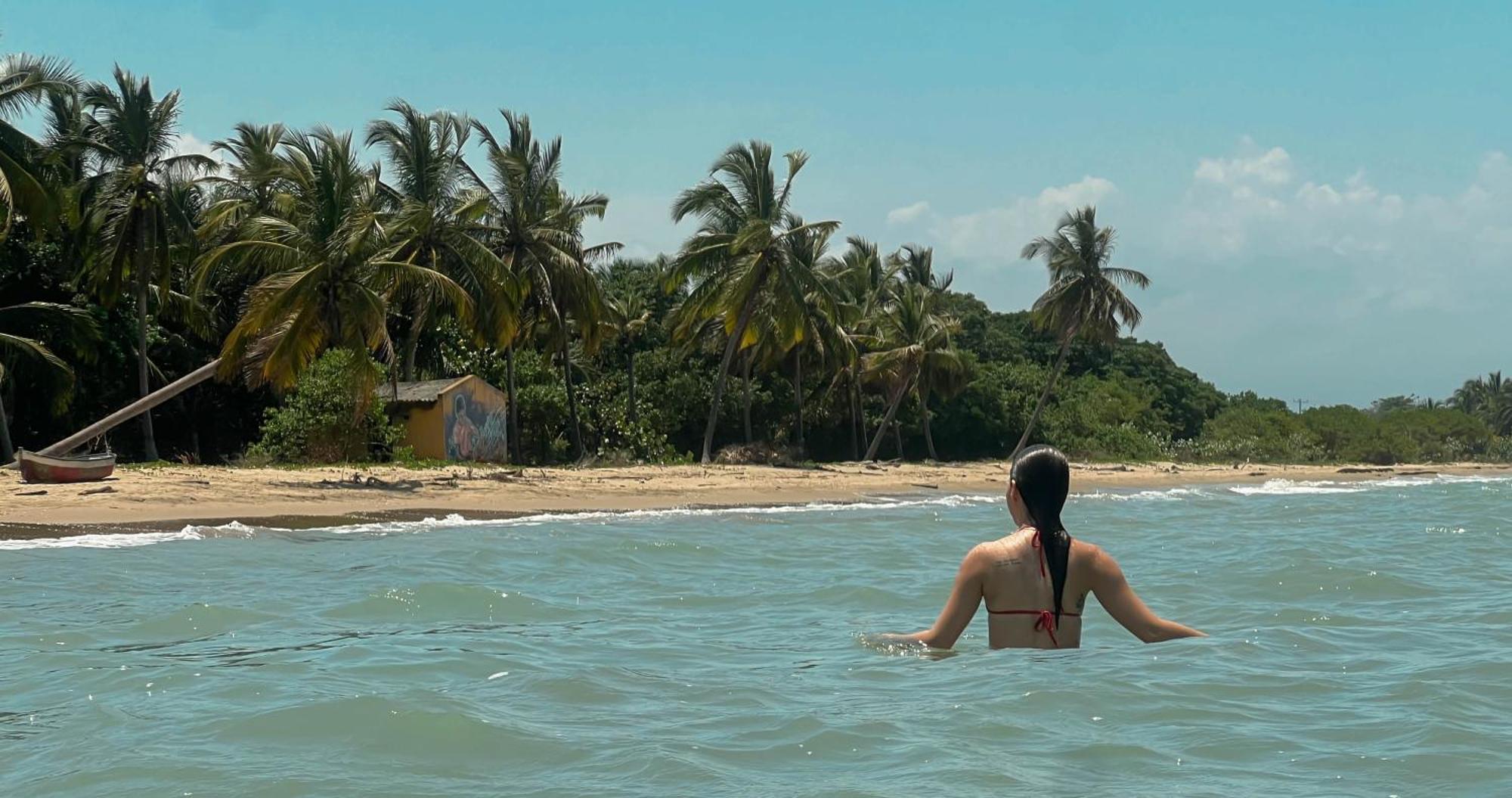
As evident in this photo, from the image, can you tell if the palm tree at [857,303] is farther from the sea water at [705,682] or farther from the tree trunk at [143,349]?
the sea water at [705,682]

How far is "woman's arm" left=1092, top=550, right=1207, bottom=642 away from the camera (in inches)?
205

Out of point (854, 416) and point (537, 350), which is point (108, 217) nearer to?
point (537, 350)

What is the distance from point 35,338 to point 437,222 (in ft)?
25.4

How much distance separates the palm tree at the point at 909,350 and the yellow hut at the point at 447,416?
44.9ft

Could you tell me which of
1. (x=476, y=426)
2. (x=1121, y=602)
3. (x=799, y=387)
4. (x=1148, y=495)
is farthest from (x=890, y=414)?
(x=1121, y=602)

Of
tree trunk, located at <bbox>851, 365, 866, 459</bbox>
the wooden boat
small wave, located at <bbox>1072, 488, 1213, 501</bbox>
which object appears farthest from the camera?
tree trunk, located at <bbox>851, 365, 866, 459</bbox>

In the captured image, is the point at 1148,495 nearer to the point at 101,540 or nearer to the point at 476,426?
the point at 476,426

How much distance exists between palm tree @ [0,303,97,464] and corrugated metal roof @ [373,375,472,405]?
17.8ft

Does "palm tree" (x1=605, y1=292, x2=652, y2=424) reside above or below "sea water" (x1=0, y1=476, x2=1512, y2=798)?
above

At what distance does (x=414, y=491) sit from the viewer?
65.6 ft

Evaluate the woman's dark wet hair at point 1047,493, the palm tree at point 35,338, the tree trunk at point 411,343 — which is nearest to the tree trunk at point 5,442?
the palm tree at point 35,338

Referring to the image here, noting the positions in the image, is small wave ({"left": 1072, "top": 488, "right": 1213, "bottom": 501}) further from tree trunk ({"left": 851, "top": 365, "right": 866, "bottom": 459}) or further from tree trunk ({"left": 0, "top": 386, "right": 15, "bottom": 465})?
tree trunk ({"left": 0, "top": 386, "right": 15, "bottom": 465})

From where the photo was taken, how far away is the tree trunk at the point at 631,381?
1431 inches

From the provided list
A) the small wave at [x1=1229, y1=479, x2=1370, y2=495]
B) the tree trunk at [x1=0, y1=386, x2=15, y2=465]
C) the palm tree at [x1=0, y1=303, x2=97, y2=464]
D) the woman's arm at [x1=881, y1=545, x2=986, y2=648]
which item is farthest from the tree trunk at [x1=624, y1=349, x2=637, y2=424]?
the woman's arm at [x1=881, y1=545, x2=986, y2=648]
